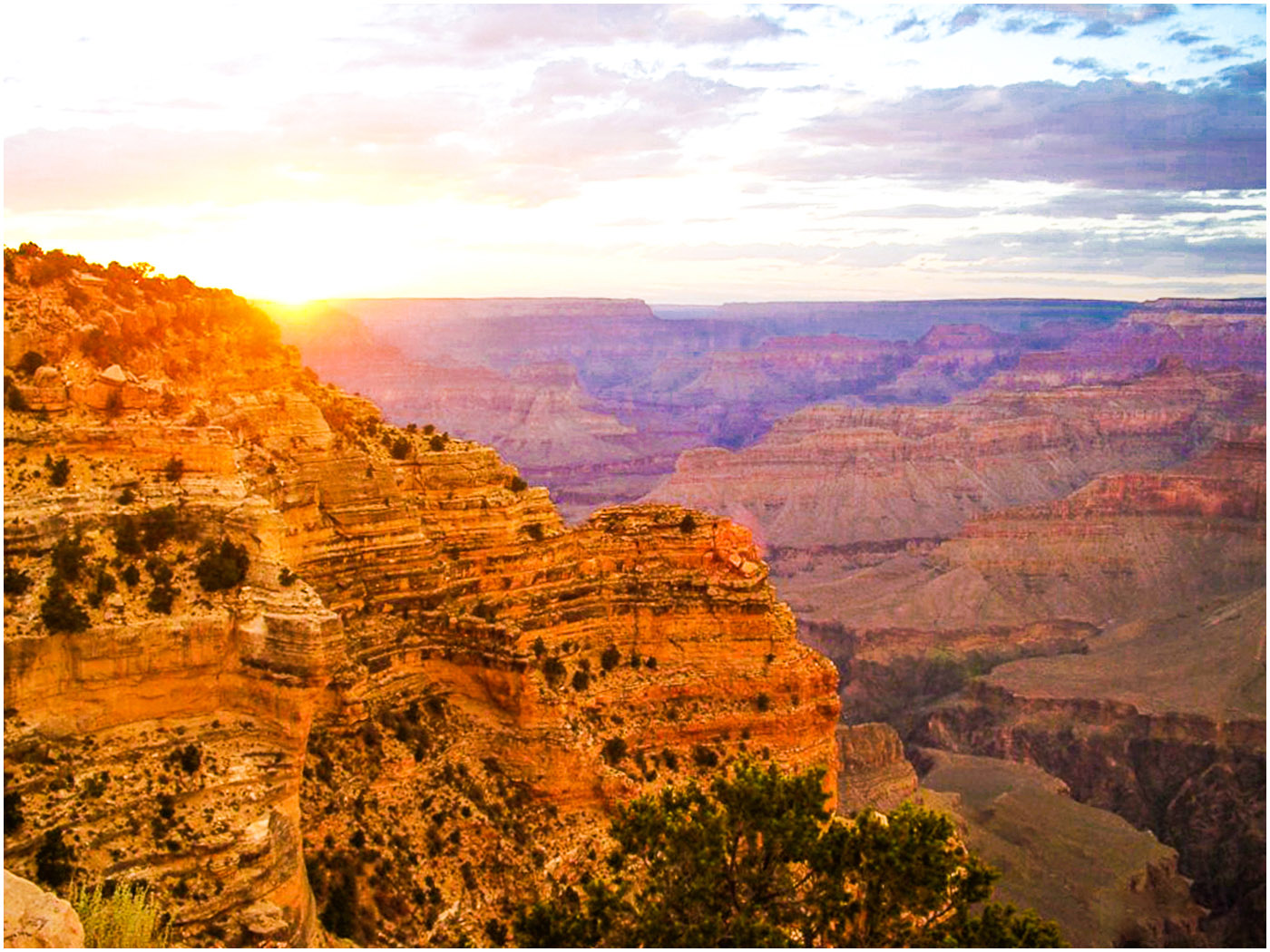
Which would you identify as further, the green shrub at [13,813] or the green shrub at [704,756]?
the green shrub at [704,756]

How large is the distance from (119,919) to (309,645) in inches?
209

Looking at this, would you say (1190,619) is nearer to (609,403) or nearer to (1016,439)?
(1016,439)

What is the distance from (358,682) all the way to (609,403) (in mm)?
164284

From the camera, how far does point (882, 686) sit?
88750 mm

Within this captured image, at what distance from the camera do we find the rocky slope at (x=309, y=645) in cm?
2081

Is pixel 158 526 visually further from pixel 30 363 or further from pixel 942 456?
pixel 942 456

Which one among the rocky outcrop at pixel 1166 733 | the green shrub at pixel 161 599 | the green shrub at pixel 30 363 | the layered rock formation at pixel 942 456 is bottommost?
the rocky outcrop at pixel 1166 733

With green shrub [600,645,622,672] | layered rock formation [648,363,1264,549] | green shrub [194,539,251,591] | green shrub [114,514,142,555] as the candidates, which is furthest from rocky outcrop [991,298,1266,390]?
green shrub [114,514,142,555]

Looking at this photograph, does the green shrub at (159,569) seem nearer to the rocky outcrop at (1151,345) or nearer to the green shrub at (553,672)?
the green shrub at (553,672)

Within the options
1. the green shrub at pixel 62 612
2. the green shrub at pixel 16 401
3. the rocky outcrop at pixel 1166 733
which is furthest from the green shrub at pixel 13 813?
the rocky outcrop at pixel 1166 733

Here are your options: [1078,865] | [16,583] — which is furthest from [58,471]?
[1078,865]

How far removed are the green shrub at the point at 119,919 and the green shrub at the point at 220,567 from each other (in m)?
5.40

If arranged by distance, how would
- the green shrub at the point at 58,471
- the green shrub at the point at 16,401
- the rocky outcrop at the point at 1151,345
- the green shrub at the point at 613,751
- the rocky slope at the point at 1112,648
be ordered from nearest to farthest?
the green shrub at the point at 58,471 → the green shrub at the point at 16,401 → the green shrub at the point at 613,751 → the rocky slope at the point at 1112,648 → the rocky outcrop at the point at 1151,345

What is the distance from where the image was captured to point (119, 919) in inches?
730
